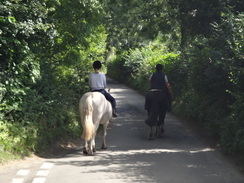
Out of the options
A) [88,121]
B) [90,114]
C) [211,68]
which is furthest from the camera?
[211,68]

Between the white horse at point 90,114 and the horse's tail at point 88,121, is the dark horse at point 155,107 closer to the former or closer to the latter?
the white horse at point 90,114

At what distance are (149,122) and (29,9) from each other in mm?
5195

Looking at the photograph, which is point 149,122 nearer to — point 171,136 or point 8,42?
point 171,136

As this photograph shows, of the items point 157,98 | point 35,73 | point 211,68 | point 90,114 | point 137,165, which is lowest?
point 137,165

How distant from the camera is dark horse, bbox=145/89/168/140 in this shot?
497 inches

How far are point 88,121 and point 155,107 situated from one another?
3.68 metres

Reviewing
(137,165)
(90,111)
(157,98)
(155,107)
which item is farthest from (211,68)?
(137,165)

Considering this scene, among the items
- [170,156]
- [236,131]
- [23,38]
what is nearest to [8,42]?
[23,38]

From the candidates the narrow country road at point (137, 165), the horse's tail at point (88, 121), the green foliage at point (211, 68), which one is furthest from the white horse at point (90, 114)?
the green foliage at point (211, 68)

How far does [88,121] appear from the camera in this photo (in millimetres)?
9570

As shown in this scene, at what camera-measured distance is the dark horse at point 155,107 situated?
41.4 ft

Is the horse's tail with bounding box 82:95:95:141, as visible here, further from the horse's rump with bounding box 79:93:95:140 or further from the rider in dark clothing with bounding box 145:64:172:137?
the rider in dark clothing with bounding box 145:64:172:137

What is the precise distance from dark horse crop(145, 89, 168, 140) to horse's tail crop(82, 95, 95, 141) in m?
3.31

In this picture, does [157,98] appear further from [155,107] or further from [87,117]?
[87,117]
